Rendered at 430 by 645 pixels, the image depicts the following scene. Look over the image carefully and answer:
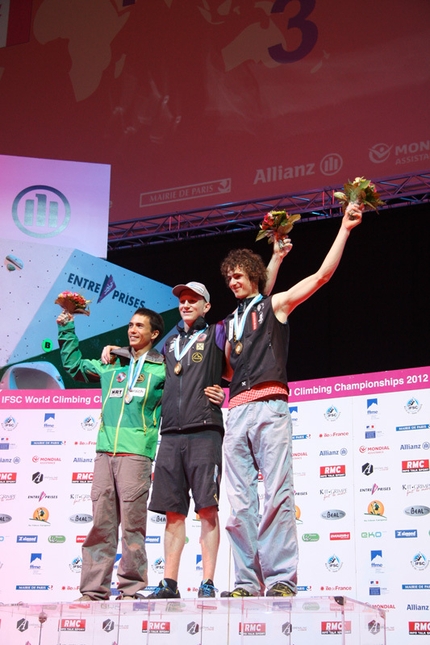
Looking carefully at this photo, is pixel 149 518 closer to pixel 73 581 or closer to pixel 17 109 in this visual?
pixel 73 581

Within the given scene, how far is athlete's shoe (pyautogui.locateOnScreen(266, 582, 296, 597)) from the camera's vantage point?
3.47 m

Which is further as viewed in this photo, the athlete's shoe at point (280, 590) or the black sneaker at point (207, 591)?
the black sneaker at point (207, 591)

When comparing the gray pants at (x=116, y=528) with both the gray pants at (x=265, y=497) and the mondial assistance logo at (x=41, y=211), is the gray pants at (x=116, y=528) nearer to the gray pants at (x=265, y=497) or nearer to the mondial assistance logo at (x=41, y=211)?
the gray pants at (x=265, y=497)

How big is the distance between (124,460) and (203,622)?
2.78 ft

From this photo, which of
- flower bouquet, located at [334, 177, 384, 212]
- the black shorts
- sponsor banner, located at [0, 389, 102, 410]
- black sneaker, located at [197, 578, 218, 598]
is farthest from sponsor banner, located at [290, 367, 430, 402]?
black sneaker, located at [197, 578, 218, 598]

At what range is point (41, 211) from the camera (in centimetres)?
745

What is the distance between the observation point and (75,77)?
29.7ft

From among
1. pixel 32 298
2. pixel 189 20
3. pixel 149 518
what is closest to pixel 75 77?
pixel 189 20

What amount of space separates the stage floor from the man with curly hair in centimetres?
9

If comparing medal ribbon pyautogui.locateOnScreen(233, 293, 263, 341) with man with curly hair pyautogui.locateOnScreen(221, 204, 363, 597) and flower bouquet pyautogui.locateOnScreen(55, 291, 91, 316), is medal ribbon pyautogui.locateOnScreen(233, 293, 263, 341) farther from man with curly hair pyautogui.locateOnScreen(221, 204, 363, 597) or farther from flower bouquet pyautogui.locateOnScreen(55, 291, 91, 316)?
flower bouquet pyautogui.locateOnScreen(55, 291, 91, 316)

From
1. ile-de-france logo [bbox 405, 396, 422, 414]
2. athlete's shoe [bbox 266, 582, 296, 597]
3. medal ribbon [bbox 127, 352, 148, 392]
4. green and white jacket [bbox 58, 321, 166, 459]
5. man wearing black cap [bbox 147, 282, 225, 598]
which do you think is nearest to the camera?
athlete's shoe [bbox 266, 582, 296, 597]

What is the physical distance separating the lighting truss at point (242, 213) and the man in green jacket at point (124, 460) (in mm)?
3315

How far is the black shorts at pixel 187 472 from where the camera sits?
3850 mm

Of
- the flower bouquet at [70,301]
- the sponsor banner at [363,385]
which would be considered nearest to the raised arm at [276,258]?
the flower bouquet at [70,301]
